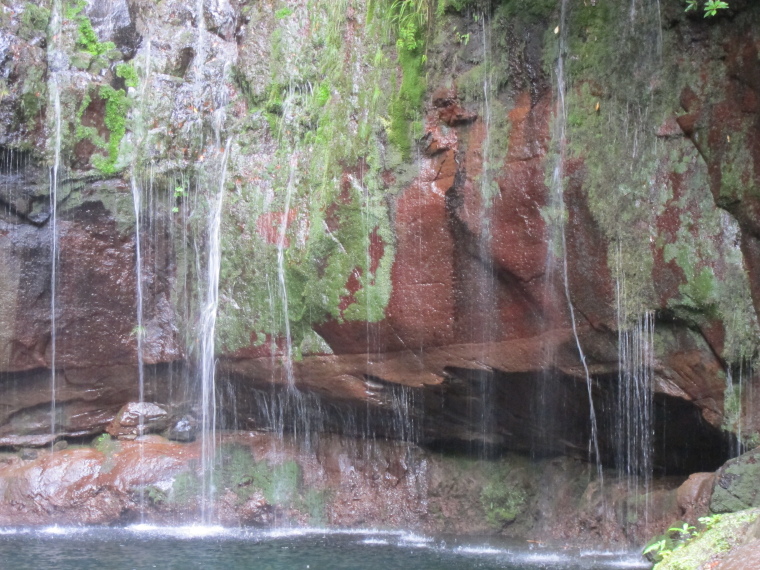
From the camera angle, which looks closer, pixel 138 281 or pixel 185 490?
pixel 185 490

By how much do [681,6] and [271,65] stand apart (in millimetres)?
4742

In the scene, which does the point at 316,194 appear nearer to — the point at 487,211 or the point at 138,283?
the point at 487,211

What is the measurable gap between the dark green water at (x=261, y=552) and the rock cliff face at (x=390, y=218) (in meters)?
1.37

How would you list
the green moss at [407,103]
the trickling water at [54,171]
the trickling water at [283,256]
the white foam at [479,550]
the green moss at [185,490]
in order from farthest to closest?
the trickling water at [54,171] → the green moss at [185,490] → the trickling water at [283,256] → the green moss at [407,103] → the white foam at [479,550]

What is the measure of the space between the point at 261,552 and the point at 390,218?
11.8 ft

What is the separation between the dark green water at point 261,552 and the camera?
736 centimetres

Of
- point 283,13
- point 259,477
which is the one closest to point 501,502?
point 259,477

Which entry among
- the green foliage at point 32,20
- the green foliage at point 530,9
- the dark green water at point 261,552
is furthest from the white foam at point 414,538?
the green foliage at point 32,20

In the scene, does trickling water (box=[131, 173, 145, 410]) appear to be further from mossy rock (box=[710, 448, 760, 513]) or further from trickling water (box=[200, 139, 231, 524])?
mossy rock (box=[710, 448, 760, 513])

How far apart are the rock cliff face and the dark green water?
1370 mm

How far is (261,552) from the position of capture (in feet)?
26.1

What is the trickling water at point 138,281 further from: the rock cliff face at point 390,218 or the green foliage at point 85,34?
the green foliage at point 85,34

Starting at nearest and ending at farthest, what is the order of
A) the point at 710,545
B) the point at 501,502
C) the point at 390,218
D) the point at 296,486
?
1. the point at 710,545
2. the point at 390,218
3. the point at 501,502
4. the point at 296,486

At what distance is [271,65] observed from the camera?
31.6 feet
